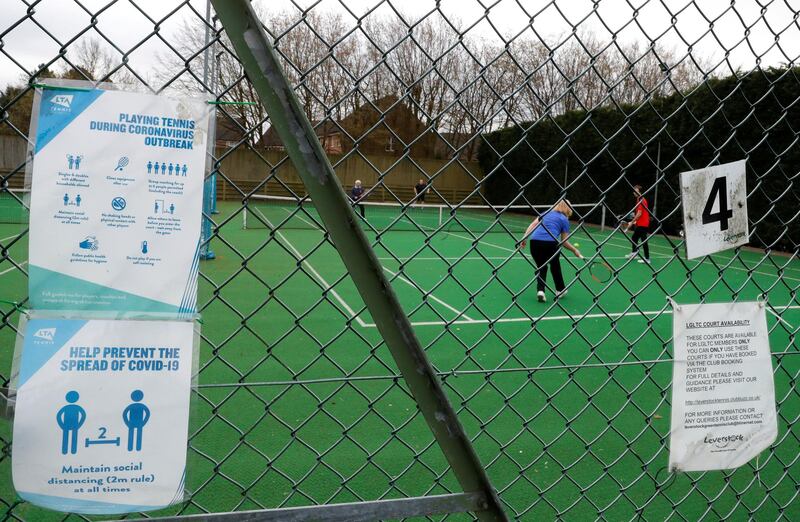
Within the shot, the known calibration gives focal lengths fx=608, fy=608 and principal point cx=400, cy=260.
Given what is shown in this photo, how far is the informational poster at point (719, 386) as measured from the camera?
1846mm

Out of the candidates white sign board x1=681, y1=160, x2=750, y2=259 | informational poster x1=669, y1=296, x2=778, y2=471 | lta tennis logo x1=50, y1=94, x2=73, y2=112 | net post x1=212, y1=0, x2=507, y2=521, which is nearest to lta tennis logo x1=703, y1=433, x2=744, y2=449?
informational poster x1=669, y1=296, x2=778, y2=471

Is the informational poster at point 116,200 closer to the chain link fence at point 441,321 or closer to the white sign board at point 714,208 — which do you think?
the chain link fence at point 441,321

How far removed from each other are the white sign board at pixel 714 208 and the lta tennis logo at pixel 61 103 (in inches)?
61.6

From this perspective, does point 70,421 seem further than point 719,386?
No

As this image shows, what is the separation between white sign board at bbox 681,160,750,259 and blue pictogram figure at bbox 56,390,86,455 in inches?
63.8

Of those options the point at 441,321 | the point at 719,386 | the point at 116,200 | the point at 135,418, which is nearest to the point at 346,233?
the point at 116,200

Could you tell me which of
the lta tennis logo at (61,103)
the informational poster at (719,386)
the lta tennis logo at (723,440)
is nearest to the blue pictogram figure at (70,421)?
the lta tennis logo at (61,103)

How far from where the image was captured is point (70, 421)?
3.74 feet

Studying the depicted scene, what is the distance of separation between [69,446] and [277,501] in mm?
2279

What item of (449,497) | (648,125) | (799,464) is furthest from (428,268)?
(449,497)

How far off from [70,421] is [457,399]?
3.73 m

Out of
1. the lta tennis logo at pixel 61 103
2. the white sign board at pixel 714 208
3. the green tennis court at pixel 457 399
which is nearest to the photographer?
the lta tennis logo at pixel 61 103

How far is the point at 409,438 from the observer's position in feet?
13.3

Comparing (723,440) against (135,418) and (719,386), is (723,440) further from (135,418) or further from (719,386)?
(135,418)
